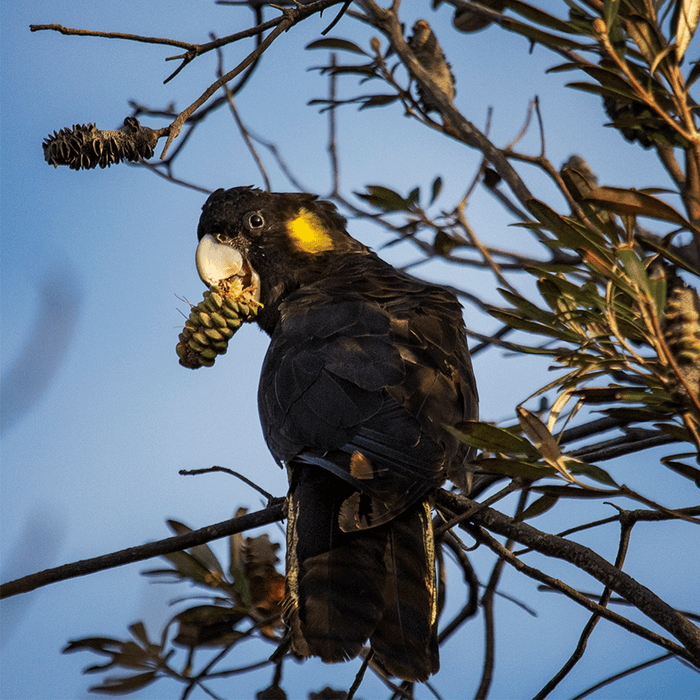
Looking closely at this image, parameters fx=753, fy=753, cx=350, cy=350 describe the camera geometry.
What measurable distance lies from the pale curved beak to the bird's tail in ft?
3.88

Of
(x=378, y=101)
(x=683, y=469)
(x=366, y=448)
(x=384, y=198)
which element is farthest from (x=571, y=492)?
(x=378, y=101)

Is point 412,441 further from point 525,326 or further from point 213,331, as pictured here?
point 213,331

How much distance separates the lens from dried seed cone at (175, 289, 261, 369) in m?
2.24

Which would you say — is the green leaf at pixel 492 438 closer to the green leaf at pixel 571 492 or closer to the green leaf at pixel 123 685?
the green leaf at pixel 571 492

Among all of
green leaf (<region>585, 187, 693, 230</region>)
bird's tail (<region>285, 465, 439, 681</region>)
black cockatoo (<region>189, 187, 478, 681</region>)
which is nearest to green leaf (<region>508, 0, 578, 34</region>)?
green leaf (<region>585, 187, 693, 230</region>)

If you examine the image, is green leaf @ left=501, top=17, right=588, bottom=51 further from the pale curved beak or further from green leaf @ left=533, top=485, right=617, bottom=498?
the pale curved beak

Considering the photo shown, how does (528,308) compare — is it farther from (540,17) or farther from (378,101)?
(378,101)

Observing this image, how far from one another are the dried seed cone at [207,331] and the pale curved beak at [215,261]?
29cm

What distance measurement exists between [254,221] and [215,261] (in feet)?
0.72

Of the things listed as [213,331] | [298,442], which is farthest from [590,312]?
[213,331]

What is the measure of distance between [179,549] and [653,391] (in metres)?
1.07

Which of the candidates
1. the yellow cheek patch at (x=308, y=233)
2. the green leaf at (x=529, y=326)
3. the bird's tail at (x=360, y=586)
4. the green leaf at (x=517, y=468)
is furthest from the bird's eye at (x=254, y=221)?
the green leaf at (x=517, y=468)

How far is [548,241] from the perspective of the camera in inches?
54.8

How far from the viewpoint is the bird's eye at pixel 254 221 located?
279 centimetres
